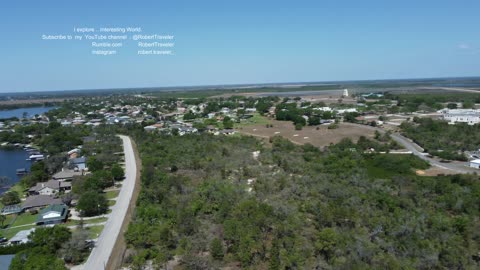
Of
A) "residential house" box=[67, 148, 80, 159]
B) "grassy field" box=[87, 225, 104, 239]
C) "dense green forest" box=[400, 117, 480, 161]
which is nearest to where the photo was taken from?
"grassy field" box=[87, 225, 104, 239]

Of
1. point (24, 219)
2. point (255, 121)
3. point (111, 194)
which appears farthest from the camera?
point (255, 121)

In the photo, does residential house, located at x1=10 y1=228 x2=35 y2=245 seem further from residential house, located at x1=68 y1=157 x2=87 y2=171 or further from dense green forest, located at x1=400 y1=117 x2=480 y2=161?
dense green forest, located at x1=400 y1=117 x2=480 y2=161

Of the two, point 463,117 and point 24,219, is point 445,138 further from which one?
point 24,219

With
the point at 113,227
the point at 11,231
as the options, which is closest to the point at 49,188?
the point at 11,231

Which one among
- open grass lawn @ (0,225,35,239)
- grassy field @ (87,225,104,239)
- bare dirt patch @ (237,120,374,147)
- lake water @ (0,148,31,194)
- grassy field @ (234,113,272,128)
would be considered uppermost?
grassy field @ (234,113,272,128)

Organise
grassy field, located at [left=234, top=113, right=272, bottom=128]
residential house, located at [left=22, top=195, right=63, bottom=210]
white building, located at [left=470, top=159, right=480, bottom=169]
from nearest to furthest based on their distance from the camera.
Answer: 1. residential house, located at [left=22, top=195, right=63, bottom=210]
2. white building, located at [left=470, top=159, right=480, bottom=169]
3. grassy field, located at [left=234, top=113, right=272, bottom=128]

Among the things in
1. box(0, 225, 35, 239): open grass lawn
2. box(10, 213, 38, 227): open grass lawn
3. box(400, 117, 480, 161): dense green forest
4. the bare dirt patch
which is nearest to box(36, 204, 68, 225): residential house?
box(0, 225, 35, 239): open grass lawn

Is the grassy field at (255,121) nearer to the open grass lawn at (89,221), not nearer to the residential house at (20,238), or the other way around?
the open grass lawn at (89,221)

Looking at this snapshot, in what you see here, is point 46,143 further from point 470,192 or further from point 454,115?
point 454,115
